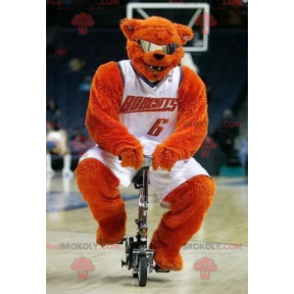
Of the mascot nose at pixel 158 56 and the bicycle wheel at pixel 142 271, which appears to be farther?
the mascot nose at pixel 158 56

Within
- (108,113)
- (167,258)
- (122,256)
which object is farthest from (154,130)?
(122,256)

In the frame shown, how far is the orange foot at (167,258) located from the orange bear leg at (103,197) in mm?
272

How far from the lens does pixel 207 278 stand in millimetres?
4301

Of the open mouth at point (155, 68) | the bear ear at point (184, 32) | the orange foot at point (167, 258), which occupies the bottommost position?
the orange foot at point (167, 258)

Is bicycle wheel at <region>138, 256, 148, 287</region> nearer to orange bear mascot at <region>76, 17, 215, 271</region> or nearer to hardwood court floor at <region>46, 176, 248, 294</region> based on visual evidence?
hardwood court floor at <region>46, 176, 248, 294</region>

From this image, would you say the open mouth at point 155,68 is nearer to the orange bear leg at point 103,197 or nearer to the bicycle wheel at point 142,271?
the orange bear leg at point 103,197

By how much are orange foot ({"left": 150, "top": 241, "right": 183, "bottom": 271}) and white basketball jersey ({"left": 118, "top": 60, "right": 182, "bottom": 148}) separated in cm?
66

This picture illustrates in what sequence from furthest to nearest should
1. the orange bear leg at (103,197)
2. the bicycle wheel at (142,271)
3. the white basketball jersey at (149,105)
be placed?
the white basketball jersey at (149,105) → the orange bear leg at (103,197) → the bicycle wheel at (142,271)

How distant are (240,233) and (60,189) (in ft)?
16.1

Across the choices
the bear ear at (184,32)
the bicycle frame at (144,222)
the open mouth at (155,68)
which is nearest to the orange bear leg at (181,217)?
the bicycle frame at (144,222)

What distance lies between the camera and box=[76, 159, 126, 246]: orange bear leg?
4148mm

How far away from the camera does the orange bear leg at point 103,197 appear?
415 cm
